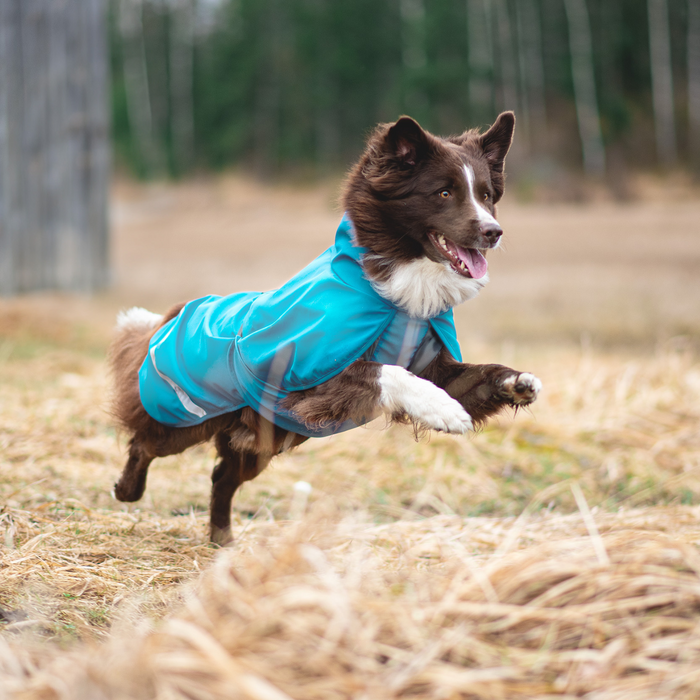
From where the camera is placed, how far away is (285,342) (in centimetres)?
293

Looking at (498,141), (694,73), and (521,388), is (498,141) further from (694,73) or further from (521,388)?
(694,73)

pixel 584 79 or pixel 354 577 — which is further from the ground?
pixel 584 79

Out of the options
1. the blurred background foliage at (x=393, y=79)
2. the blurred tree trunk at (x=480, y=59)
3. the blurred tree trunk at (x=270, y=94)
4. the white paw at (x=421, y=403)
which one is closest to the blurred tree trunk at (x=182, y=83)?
the blurred background foliage at (x=393, y=79)

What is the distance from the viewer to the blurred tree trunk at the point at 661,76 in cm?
2077

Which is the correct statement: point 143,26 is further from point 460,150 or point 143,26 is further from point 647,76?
point 460,150

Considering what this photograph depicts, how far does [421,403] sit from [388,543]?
3.60ft

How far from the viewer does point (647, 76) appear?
23203 mm

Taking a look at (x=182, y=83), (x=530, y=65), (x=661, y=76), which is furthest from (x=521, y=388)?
(x=182, y=83)

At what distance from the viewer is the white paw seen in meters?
2.72

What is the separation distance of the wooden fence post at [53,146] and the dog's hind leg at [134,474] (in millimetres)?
6533

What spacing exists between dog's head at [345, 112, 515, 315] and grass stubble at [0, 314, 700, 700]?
Result: 2.29 ft

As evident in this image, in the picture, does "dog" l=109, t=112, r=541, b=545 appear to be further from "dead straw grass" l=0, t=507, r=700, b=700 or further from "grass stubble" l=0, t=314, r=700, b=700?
"dead straw grass" l=0, t=507, r=700, b=700

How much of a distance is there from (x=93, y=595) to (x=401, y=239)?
1.88 metres

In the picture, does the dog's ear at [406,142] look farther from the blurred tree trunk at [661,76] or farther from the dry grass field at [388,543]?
the blurred tree trunk at [661,76]
